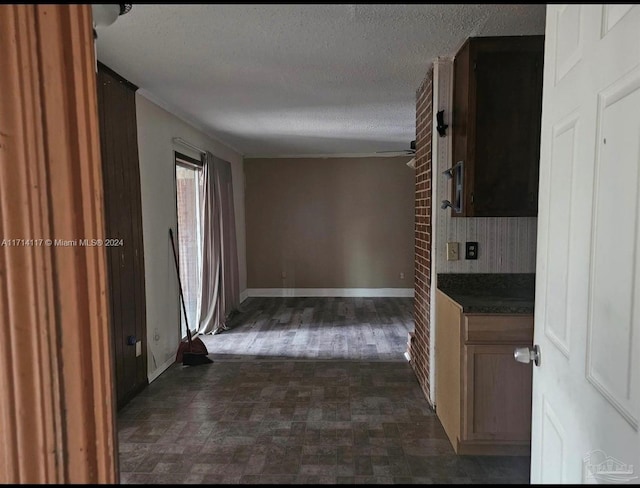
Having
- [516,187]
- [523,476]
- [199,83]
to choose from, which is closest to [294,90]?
[199,83]

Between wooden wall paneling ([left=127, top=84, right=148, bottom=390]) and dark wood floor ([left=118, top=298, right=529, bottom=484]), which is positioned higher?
wooden wall paneling ([left=127, top=84, right=148, bottom=390])

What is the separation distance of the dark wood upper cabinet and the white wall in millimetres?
2268

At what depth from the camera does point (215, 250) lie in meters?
4.60

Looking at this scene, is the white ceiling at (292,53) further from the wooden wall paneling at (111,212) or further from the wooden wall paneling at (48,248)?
the wooden wall paneling at (48,248)

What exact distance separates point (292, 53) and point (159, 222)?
1773 millimetres

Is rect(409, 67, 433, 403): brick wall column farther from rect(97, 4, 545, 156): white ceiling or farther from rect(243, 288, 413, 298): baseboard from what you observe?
rect(243, 288, 413, 298): baseboard

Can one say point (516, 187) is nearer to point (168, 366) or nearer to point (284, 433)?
point (284, 433)

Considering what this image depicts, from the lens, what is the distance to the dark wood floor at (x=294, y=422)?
1.91m

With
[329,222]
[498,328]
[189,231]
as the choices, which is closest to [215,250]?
[189,231]

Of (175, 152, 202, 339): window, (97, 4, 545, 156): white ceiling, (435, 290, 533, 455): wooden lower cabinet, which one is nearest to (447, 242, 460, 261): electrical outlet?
(435, 290, 533, 455): wooden lower cabinet

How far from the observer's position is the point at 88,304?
2.00ft

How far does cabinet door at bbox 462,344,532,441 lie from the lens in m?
2.02

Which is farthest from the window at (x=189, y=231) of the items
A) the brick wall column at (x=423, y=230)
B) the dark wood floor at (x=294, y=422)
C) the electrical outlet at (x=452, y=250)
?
the electrical outlet at (x=452, y=250)

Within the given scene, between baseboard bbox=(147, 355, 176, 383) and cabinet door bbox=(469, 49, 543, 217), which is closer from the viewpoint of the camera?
cabinet door bbox=(469, 49, 543, 217)
